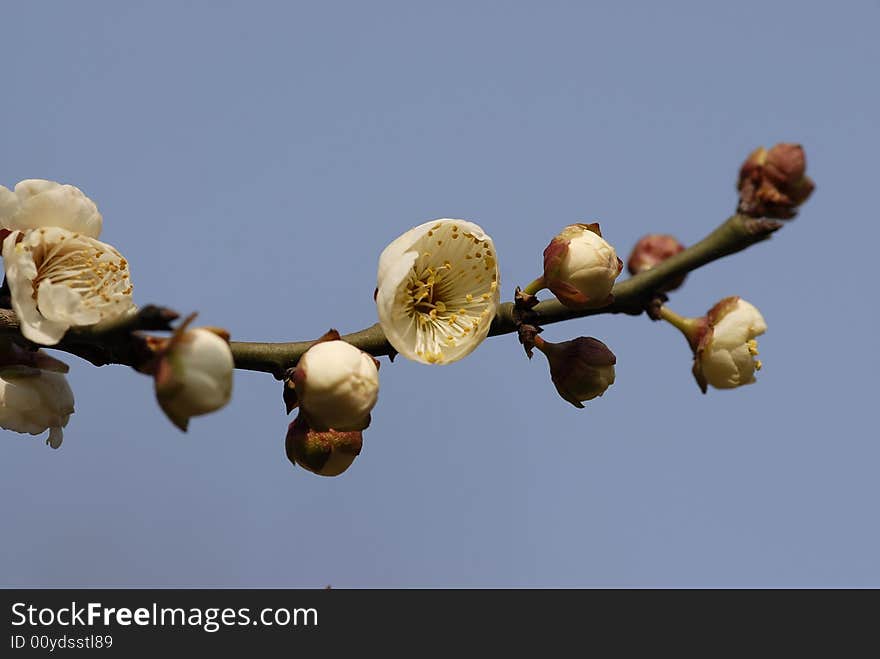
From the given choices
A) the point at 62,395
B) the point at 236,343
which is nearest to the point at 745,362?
the point at 236,343

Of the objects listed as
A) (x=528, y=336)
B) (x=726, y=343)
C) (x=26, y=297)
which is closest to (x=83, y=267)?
(x=26, y=297)

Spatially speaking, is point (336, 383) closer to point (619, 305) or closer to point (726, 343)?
point (619, 305)

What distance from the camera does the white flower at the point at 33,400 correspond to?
161 cm

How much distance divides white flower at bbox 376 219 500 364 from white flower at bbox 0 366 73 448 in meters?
0.57

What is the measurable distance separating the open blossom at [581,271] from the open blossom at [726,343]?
4.1 inches

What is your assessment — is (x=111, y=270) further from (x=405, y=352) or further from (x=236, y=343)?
(x=405, y=352)

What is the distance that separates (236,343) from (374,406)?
20 cm

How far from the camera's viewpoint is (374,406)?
4.52ft

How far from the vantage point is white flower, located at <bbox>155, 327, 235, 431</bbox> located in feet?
3.65

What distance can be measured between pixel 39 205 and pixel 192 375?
560mm

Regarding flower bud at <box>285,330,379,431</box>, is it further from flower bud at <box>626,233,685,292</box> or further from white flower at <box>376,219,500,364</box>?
flower bud at <box>626,233,685,292</box>

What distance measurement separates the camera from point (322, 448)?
1.47 metres

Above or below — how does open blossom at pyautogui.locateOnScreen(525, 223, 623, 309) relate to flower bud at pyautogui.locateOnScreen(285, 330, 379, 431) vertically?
above

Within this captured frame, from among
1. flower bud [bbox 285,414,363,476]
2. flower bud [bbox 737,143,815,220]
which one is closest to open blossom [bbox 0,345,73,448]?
flower bud [bbox 285,414,363,476]
